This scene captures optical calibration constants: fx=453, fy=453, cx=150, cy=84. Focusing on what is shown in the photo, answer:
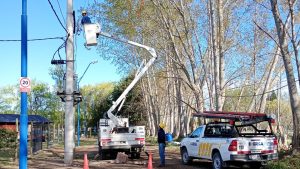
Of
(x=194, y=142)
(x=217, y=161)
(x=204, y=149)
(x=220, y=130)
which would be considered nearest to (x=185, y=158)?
(x=194, y=142)

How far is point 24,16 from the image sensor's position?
42.8 ft

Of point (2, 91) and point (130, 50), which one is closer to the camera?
point (130, 50)

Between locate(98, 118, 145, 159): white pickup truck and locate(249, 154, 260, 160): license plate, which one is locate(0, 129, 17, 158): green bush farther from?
locate(249, 154, 260, 160): license plate

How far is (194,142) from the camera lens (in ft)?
61.6

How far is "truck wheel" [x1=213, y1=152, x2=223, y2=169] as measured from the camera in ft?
53.3

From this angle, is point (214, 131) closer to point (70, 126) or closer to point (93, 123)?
point (70, 126)

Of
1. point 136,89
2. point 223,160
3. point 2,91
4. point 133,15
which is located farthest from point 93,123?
point 223,160

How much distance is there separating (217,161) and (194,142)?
94.9 inches

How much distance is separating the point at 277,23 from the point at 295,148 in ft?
14.4

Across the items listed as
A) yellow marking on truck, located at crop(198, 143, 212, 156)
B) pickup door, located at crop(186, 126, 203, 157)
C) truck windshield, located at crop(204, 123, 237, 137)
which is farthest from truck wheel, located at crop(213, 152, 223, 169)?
pickup door, located at crop(186, 126, 203, 157)

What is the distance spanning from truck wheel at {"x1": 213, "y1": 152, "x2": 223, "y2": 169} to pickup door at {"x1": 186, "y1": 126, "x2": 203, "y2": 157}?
179 centimetres

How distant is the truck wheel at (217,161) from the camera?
16.2 metres

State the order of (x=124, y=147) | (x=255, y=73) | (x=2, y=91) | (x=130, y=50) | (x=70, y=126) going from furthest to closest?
(x=2, y=91), (x=130, y=50), (x=255, y=73), (x=124, y=147), (x=70, y=126)

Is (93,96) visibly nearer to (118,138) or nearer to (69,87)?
(118,138)
